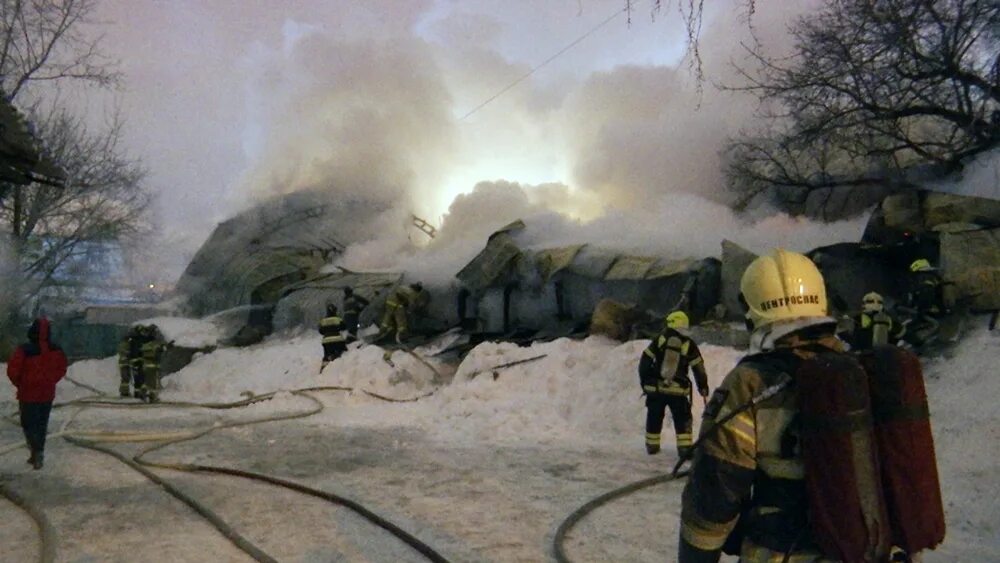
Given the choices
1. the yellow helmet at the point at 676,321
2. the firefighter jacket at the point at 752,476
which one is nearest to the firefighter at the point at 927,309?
the yellow helmet at the point at 676,321

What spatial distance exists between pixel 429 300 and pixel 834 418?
15.7 metres

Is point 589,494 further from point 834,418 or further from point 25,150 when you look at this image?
point 25,150

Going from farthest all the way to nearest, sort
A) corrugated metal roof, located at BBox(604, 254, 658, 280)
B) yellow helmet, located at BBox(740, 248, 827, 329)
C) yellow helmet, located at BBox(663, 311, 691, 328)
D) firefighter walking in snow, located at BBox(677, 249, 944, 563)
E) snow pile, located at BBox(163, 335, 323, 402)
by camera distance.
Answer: snow pile, located at BBox(163, 335, 323, 402) → corrugated metal roof, located at BBox(604, 254, 658, 280) → yellow helmet, located at BBox(663, 311, 691, 328) → yellow helmet, located at BBox(740, 248, 827, 329) → firefighter walking in snow, located at BBox(677, 249, 944, 563)

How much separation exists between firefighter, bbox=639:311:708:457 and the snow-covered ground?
1.15 feet

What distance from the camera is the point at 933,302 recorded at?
8.80 metres

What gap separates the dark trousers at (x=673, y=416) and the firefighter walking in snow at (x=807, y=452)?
526 centimetres

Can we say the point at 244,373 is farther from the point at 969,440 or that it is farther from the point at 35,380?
the point at 969,440

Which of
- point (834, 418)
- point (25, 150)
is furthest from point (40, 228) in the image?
point (834, 418)

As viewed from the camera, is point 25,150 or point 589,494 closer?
point 589,494

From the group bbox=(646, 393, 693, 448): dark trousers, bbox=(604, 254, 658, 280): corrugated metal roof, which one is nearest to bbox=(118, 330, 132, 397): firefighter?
bbox=(604, 254, 658, 280): corrugated metal roof

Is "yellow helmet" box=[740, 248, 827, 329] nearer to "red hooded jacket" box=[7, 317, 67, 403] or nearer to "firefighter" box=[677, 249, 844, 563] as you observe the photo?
"firefighter" box=[677, 249, 844, 563]

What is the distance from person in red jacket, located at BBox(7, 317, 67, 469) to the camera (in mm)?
6688

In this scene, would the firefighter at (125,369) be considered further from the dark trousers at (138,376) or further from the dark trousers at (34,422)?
the dark trousers at (34,422)

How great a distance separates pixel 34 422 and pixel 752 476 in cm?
700
